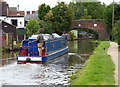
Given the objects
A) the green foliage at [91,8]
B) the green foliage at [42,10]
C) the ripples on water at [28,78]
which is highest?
the green foliage at [91,8]

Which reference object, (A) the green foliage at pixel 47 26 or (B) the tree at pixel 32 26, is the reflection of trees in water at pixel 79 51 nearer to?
(B) the tree at pixel 32 26

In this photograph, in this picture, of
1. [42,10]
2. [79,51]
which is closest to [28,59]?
[79,51]

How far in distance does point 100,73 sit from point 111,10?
45992mm

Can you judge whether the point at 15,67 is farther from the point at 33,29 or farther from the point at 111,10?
the point at 111,10

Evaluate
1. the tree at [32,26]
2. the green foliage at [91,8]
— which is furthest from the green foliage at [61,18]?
the green foliage at [91,8]

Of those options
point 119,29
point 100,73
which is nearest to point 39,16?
point 119,29

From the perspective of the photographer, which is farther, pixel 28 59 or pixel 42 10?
pixel 42 10

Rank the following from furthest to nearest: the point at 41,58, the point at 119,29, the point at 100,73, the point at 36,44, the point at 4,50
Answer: the point at 4,50, the point at 119,29, the point at 36,44, the point at 41,58, the point at 100,73

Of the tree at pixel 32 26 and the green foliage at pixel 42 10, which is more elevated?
the green foliage at pixel 42 10

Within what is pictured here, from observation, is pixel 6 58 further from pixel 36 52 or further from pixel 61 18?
pixel 61 18

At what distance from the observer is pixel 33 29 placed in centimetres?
5381

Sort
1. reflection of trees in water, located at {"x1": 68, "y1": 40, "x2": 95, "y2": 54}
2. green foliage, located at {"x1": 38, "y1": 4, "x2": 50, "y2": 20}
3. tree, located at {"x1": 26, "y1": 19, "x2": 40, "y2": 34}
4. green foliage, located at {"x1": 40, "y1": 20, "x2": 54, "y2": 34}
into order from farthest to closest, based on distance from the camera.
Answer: green foliage, located at {"x1": 38, "y1": 4, "x2": 50, "y2": 20}
green foliage, located at {"x1": 40, "y1": 20, "x2": 54, "y2": 34}
tree, located at {"x1": 26, "y1": 19, "x2": 40, "y2": 34}
reflection of trees in water, located at {"x1": 68, "y1": 40, "x2": 95, "y2": 54}

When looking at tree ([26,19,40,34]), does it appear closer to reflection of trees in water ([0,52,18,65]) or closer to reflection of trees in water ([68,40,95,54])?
reflection of trees in water ([68,40,95,54])

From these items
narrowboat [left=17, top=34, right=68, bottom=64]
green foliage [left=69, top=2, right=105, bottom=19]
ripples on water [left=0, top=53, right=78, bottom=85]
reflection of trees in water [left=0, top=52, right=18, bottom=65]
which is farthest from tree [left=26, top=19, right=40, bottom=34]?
green foliage [left=69, top=2, right=105, bottom=19]
